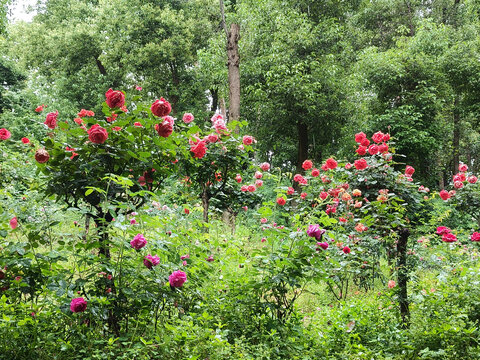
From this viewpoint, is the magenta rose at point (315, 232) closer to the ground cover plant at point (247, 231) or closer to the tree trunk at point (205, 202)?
the ground cover plant at point (247, 231)

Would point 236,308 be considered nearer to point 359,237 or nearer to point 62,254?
point 62,254

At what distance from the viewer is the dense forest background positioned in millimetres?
9961

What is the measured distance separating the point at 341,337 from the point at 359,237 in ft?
4.90

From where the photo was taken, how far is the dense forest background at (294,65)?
9.96 meters

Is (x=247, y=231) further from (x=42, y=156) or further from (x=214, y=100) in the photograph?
(x=214, y=100)

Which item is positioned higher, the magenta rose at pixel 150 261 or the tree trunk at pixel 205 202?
the tree trunk at pixel 205 202

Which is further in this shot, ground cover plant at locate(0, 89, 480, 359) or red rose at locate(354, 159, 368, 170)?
red rose at locate(354, 159, 368, 170)

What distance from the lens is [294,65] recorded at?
372 inches

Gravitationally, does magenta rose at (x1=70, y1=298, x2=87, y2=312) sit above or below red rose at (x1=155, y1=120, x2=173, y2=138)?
below

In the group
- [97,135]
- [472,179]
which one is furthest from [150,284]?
[472,179]

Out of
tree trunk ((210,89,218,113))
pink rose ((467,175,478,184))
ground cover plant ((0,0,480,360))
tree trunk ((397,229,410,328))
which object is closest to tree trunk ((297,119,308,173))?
ground cover plant ((0,0,480,360))

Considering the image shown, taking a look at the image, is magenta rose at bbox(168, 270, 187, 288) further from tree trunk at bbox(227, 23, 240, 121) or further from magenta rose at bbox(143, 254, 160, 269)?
tree trunk at bbox(227, 23, 240, 121)

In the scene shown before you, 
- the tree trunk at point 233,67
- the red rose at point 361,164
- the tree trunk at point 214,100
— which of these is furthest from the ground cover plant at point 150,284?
the tree trunk at point 214,100

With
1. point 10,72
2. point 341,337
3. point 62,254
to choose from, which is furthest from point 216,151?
point 10,72
